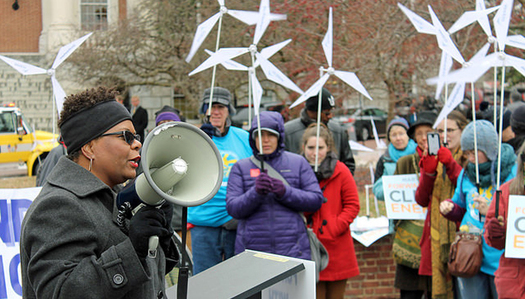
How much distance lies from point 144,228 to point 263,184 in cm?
232

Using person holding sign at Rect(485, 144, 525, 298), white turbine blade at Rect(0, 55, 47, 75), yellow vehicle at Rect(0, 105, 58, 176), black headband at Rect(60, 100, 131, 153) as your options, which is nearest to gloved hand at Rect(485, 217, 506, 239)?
person holding sign at Rect(485, 144, 525, 298)

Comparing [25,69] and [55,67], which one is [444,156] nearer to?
[55,67]

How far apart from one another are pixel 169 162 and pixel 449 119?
3.86 meters

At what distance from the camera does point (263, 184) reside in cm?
462

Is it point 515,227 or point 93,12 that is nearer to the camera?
point 515,227

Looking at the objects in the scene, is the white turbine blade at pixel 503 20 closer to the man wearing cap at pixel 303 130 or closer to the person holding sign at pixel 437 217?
the person holding sign at pixel 437 217

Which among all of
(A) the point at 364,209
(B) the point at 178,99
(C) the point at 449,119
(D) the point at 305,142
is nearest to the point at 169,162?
(D) the point at 305,142

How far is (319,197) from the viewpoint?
488cm

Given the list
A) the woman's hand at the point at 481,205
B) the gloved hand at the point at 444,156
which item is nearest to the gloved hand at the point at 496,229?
the woman's hand at the point at 481,205

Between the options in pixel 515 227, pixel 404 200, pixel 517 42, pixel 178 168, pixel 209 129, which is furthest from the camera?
pixel 404 200

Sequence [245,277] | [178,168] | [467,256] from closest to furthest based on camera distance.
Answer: [178,168] < [245,277] < [467,256]

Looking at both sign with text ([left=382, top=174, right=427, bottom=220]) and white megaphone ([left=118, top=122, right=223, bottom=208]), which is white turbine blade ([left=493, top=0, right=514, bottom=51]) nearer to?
sign with text ([left=382, top=174, right=427, bottom=220])

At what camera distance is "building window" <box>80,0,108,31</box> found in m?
19.5

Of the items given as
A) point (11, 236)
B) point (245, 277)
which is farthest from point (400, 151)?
point (245, 277)
